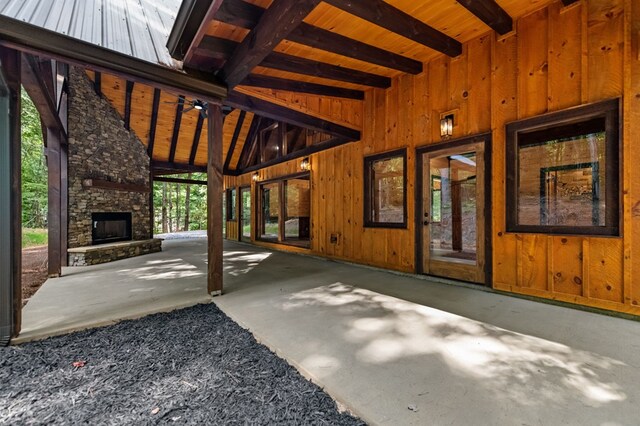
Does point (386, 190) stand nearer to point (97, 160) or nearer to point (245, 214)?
point (245, 214)

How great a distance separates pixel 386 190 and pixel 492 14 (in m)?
2.79

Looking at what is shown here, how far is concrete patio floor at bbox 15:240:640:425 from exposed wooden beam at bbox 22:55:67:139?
8.70 ft

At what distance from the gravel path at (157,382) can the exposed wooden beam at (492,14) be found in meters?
3.92

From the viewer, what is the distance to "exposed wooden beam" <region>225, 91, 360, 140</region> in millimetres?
3944

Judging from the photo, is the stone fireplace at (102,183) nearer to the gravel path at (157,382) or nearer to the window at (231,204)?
the window at (231,204)

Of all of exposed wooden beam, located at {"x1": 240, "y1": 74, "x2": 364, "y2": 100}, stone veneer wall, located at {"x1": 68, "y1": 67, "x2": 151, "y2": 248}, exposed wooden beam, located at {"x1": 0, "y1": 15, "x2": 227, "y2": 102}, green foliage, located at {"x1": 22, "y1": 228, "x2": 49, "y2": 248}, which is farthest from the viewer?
green foliage, located at {"x1": 22, "y1": 228, "x2": 49, "y2": 248}

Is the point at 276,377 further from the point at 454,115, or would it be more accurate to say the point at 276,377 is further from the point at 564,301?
the point at 454,115

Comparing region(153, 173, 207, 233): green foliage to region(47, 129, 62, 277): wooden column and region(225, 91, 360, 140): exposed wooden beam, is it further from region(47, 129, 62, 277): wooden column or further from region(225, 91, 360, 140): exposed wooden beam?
region(225, 91, 360, 140): exposed wooden beam

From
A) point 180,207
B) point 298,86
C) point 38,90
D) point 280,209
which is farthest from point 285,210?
point 180,207

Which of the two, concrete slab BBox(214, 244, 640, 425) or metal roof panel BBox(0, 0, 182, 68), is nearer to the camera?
concrete slab BBox(214, 244, 640, 425)

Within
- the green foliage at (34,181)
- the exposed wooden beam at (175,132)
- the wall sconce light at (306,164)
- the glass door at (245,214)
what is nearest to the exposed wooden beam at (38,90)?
the exposed wooden beam at (175,132)

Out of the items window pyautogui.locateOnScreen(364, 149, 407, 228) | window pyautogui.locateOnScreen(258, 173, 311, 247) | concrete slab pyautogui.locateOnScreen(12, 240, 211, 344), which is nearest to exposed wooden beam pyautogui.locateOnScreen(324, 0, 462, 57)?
window pyautogui.locateOnScreen(364, 149, 407, 228)

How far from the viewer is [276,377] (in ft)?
5.52

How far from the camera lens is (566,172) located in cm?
307
